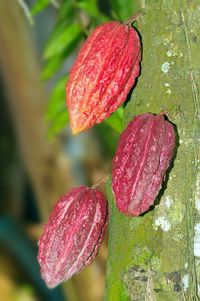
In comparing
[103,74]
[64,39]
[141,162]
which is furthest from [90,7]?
[141,162]

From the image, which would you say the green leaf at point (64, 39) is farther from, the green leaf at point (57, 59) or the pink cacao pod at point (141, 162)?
the pink cacao pod at point (141, 162)

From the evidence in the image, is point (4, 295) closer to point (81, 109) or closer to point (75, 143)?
point (75, 143)

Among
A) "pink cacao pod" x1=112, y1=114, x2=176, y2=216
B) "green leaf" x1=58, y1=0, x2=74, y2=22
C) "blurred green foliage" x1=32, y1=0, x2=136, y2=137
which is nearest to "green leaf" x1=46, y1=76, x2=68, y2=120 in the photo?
"blurred green foliage" x1=32, y1=0, x2=136, y2=137

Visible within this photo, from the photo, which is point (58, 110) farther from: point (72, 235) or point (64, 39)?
point (72, 235)

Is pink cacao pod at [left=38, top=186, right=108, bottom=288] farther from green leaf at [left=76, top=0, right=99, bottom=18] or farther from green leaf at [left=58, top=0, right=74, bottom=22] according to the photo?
green leaf at [left=58, top=0, right=74, bottom=22]

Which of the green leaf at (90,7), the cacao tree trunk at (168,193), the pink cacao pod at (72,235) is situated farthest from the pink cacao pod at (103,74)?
the green leaf at (90,7)
